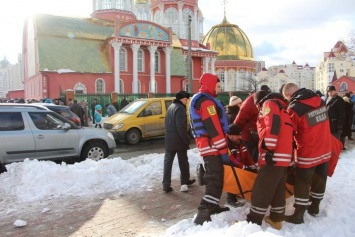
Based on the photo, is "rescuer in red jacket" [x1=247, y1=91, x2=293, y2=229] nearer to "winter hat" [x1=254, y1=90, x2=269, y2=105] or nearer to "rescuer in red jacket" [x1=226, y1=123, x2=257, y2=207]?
"winter hat" [x1=254, y1=90, x2=269, y2=105]

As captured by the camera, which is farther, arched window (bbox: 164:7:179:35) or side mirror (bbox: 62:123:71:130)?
arched window (bbox: 164:7:179:35)

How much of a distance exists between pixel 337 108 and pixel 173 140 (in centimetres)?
529

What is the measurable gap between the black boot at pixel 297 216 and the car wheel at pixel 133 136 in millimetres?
9333

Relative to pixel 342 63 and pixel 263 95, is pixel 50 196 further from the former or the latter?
pixel 342 63

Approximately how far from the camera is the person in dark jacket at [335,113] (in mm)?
9305

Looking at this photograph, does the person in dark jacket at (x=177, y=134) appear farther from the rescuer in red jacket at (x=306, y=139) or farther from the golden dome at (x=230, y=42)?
the golden dome at (x=230, y=42)

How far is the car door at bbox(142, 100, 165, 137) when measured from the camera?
45.0ft

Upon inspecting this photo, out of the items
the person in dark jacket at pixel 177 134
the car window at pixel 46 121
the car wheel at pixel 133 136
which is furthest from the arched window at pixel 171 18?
the person in dark jacket at pixel 177 134

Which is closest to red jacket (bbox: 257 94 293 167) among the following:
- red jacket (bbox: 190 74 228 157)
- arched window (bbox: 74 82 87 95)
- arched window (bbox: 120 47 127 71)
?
red jacket (bbox: 190 74 228 157)

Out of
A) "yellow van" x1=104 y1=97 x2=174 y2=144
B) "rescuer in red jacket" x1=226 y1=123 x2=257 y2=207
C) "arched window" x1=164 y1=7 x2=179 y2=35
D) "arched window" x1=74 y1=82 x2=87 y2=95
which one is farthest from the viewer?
"arched window" x1=164 y1=7 x2=179 y2=35

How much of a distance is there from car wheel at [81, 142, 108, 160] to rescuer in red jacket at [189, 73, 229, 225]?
16.9 feet

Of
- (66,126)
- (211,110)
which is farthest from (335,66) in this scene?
(211,110)

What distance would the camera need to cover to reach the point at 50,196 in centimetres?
638

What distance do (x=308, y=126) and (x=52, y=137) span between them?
612cm
